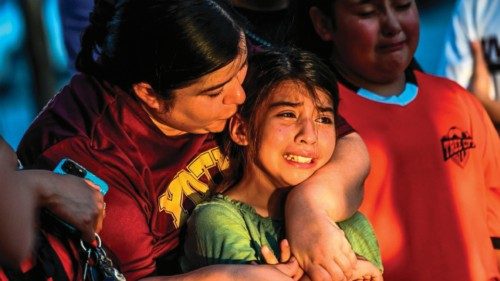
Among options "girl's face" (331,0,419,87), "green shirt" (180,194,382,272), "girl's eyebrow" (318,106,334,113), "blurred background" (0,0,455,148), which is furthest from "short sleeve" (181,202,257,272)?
"blurred background" (0,0,455,148)

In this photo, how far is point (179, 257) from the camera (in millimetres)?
2391

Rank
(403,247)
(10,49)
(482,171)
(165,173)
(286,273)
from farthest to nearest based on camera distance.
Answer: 1. (10,49)
2. (482,171)
3. (403,247)
4. (165,173)
5. (286,273)

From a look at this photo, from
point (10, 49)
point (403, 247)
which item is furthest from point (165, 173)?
point (10, 49)

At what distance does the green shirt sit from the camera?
2.22 metres

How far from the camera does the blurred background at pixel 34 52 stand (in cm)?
446

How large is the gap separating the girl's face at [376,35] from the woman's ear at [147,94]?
2.48 ft

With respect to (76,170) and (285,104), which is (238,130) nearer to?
(285,104)

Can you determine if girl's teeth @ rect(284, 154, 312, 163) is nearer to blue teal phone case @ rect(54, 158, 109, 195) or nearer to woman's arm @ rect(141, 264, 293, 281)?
woman's arm @ rect(141, 264, 293, 281)

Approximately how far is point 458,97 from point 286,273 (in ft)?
3.49

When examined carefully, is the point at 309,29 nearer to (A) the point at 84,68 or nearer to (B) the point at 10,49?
(A) the point at 84,68

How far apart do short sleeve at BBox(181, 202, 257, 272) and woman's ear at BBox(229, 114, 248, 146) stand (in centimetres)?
20

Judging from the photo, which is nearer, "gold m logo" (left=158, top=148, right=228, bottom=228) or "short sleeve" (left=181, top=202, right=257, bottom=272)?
"short sleeve" (left=181, top=202, right=257, bottom=272)

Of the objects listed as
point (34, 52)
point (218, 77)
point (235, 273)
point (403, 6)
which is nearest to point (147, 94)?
point (218, 77)

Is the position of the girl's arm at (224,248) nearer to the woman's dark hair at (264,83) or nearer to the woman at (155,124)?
the woman at (155,124)
